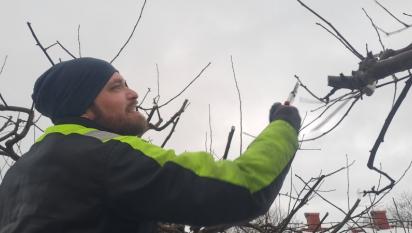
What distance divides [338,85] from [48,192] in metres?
1.02

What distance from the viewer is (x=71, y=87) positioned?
1.62 meters

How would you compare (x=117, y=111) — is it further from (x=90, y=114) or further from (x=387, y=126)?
(x=387, y=126)

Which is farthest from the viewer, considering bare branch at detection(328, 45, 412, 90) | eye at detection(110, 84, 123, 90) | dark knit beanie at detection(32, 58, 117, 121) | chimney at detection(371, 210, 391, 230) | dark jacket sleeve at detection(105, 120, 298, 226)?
chimney at detection(371, 210, 391, 230)

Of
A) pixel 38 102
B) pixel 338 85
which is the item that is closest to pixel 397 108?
pixel 338 85

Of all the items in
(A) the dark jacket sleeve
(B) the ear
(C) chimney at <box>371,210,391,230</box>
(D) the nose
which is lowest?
(A) the dark jacket sleeve

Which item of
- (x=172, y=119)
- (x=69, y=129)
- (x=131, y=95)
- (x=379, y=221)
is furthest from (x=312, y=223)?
(x=69, y=129)

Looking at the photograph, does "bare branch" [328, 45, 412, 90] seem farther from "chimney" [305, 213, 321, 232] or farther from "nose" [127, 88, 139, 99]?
"chimney" [305, 213, 321, 232]

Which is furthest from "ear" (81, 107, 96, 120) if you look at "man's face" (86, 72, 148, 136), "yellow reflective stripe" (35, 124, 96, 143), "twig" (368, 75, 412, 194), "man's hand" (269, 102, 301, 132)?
"twig" (368, 75, 412, 194)

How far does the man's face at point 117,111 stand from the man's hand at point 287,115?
54 centimetres

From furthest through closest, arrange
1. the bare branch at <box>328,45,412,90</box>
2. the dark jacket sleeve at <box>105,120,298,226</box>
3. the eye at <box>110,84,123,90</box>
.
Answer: the eye at <box>110,84,123,90</box>
the bare branch at <box>328,45,412,90</box>
the dark jacket sleeve at <box>105,120,298,226</box>

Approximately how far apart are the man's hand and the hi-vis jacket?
4cm

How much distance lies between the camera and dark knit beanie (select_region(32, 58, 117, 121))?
5.20ft

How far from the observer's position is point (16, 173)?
153 cm

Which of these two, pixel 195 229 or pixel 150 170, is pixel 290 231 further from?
pixel 150 170
